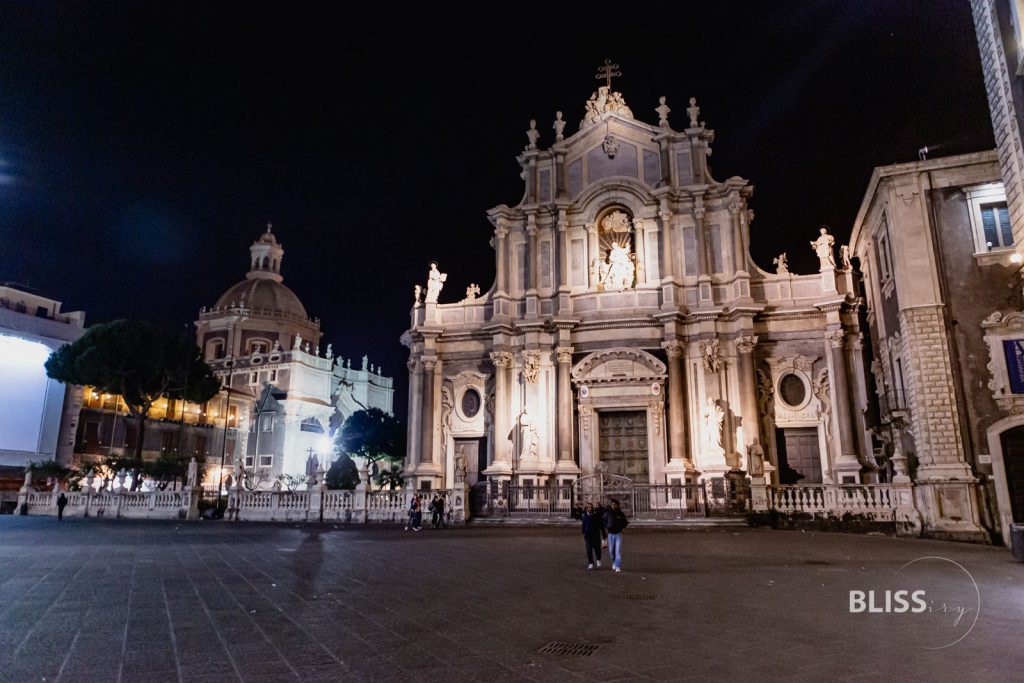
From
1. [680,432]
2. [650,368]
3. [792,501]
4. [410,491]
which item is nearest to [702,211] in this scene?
[650,368]

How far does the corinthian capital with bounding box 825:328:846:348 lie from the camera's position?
82.5 ft

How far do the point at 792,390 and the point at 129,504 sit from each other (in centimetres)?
2999

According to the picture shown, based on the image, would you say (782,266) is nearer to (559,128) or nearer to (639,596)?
(559,128)

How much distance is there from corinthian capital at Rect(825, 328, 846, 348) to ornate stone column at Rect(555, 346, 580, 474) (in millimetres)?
10014

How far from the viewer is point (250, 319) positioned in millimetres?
71562

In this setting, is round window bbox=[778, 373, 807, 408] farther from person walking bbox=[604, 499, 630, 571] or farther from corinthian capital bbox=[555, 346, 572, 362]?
person walking bbox=[604, 499, 630, 571]

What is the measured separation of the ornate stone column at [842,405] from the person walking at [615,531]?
16.1 m

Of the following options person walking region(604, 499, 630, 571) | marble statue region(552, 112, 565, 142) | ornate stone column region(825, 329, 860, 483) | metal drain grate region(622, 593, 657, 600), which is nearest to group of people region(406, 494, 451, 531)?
person walking region(604, 499, 630, 571)

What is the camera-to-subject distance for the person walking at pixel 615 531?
34.2ft

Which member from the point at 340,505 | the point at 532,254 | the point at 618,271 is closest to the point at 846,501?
the point at 618,271

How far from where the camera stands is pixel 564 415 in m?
27.0

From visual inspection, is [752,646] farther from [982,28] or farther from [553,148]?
[553,148]

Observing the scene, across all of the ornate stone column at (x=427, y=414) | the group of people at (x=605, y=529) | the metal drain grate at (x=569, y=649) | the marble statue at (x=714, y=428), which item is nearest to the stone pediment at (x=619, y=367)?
the marble statue at (x=714, y=428)

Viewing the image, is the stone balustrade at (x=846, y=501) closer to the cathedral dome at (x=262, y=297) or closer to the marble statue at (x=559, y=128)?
the marble statue at (x=559, y=128)
